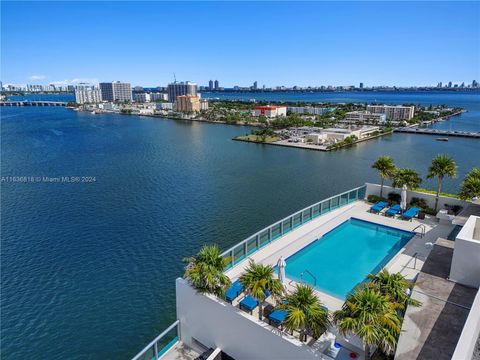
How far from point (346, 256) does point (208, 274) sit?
29.1 feet

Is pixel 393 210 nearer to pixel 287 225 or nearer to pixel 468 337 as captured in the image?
pixel 287 225

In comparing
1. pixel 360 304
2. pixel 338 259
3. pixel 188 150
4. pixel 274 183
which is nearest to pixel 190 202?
pixel 274 183

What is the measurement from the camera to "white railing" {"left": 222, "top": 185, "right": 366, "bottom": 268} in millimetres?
14096

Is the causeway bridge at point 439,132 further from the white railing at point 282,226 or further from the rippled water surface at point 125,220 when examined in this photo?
the white railing at point 282,226

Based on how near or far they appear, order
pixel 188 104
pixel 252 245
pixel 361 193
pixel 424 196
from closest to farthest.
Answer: pixel 252 245, pixel 424 196, pixel 361 193, pixel 188 104

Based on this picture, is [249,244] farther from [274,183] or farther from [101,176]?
[101,176]

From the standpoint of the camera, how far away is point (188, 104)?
468 feet

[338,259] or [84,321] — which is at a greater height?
[338,259]

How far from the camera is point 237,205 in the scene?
31.7 m

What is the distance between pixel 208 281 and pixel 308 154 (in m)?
51.6

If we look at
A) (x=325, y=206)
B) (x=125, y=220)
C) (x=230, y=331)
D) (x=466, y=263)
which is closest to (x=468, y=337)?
(x=466, y=263)

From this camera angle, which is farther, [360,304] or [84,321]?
[84,321]

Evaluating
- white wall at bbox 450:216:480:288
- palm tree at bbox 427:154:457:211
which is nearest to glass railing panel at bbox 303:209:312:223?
palm tree at bbox 427:154:457:211

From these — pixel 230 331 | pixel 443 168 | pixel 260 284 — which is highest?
pixel 443 168
